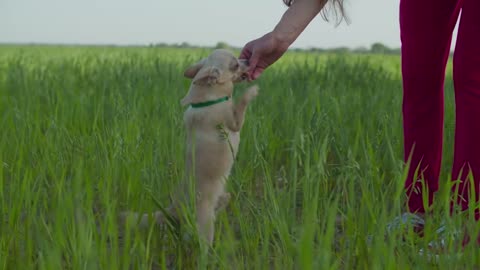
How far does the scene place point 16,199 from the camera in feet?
5.54

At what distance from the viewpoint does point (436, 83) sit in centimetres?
231

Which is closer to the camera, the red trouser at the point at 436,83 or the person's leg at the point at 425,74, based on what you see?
the red trouser at the point at 436,83

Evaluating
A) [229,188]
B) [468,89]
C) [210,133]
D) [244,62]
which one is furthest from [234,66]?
[468,89]

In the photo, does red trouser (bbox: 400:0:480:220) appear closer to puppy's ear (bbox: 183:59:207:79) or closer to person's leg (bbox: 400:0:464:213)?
person's leg (bbox: 400:0:464:213)

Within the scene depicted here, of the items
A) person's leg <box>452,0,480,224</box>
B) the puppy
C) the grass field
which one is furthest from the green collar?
person's leg <box>452,0,480,224</box>

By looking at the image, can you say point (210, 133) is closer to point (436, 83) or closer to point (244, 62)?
point (244, 62)

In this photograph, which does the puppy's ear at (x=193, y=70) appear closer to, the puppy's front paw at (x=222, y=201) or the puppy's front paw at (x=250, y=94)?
the puppy's front paw at (x=250, y=94)

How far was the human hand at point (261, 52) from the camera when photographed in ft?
6.55

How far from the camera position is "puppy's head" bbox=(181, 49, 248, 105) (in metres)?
1.81

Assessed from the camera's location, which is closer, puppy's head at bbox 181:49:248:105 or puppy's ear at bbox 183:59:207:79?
puppy's head at bbox 181:49:248:105

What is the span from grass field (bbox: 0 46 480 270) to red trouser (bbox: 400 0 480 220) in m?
0.12

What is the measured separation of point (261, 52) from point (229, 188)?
431 millimetres

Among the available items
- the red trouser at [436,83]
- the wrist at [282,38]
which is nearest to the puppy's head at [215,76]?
the wrist at [282,38]

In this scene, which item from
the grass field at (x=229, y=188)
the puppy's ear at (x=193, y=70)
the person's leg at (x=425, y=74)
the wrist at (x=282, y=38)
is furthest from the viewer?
the person's leg at (x=425, y=74)
